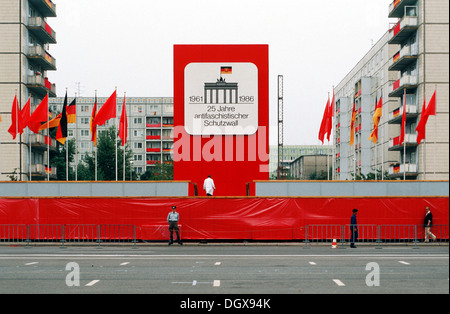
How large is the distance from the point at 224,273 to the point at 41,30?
5195 centimetres

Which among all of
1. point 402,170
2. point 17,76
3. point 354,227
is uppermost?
point 17,76

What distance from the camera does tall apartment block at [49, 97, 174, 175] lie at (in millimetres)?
136625


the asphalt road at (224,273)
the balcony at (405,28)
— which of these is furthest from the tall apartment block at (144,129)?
the asphalt road at (224,273)

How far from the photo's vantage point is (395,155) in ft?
253

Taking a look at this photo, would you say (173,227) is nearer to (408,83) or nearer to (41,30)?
(408,83)

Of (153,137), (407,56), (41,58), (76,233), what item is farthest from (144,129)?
(76,233)

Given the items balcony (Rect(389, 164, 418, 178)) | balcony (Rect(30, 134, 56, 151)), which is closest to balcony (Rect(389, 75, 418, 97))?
balcony (Rect(389, 164, 418, 178))

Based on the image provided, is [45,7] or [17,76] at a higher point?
[45,7]

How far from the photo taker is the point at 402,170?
58344 millimetres

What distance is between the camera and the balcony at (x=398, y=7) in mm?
59094

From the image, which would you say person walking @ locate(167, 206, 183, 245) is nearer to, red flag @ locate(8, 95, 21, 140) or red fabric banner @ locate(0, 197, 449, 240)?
red fabric banner @ locate(0, 197, 449, 240)

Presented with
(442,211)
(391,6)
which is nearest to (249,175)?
(442,211)

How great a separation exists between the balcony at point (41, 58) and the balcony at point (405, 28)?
114 feet

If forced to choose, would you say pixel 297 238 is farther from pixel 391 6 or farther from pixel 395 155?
pixel 395 155
